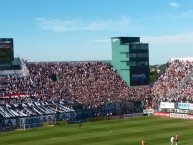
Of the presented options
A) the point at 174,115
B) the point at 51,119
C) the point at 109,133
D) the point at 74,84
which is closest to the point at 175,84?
the point at 174,115

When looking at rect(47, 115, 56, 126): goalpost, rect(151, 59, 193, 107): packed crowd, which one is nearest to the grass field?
rect(47, 115, 56, 126): goalpost

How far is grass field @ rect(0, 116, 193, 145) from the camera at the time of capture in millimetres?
51625

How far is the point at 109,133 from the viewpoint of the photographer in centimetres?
5816

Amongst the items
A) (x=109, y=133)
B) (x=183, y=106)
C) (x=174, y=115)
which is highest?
(x=183, y=106)

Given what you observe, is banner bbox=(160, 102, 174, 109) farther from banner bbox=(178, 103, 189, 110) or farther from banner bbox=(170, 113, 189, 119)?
banner bbox=(170, 113, 189, 119)

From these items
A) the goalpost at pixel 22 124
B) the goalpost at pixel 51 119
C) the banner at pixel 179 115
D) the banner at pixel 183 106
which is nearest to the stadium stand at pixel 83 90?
the goalpost at pixel 51 119

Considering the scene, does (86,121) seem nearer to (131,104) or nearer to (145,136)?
(131,104)

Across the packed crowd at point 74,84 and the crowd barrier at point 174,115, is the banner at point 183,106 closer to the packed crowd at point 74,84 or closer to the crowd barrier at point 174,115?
the crowd barrier at point 174,115

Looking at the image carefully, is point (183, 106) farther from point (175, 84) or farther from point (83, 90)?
point (83, 90)

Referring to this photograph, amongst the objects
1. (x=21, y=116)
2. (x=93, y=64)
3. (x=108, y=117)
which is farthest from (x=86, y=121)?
(x=93, y=64)

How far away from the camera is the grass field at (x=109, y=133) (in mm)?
51625

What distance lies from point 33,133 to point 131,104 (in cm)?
2757

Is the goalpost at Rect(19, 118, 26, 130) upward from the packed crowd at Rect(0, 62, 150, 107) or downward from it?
downward

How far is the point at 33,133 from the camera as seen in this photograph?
6044 cm
